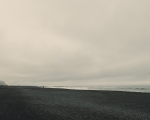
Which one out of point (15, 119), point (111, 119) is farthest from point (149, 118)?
point (15, 119)

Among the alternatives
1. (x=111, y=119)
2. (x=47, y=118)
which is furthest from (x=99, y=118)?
(x=47, y=118)

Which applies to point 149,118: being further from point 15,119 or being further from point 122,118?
point 15,119

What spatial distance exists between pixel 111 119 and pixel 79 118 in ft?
8.56

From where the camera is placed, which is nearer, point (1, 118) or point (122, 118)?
point (1, 118)

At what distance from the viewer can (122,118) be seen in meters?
14.2

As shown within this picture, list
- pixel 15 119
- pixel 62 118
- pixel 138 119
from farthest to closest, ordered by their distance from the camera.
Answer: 1. pixel 138 119
2. pixel 62 118
3. pixel 15 119

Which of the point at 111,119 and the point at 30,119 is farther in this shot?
the point at 111,119

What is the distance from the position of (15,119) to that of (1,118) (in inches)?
43.8

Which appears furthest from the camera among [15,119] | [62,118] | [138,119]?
[138,119]

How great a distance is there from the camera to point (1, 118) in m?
12.2

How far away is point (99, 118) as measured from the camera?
1368 centimetres

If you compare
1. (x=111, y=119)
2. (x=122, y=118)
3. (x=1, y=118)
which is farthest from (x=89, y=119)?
(x=1, y=118)

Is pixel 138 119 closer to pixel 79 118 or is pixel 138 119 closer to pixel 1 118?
pixel 79 118

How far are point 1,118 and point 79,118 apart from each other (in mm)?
5829
